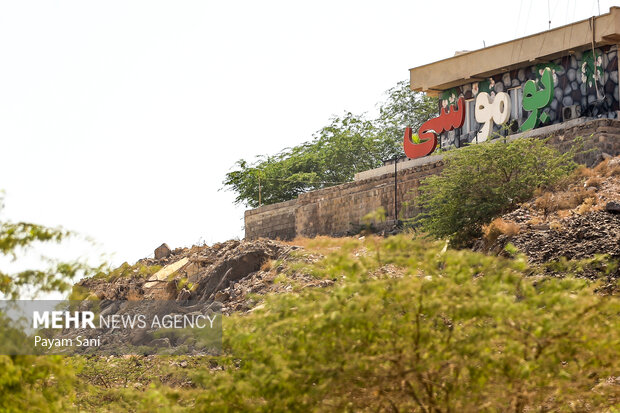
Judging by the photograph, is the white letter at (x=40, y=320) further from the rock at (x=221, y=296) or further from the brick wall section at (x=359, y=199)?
the brick wall section at (x=359, y=199)

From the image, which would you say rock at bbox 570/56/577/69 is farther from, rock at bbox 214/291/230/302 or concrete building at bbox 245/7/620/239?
rock at bbox 214/291/230/302

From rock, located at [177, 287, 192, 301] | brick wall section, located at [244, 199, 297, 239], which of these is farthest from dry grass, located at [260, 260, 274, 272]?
brick wall section, located at [244, 199, 297, 239]

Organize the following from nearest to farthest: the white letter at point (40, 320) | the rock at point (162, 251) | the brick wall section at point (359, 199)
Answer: the white letter at point (40, 320) < the brick wall section at point (359, 199) < the rock at point (162, 251)

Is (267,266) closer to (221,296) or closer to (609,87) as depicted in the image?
(221,296)

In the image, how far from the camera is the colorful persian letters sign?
91.1ft

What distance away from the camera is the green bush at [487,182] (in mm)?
22375

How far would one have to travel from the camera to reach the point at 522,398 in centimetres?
816

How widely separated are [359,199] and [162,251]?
728cm

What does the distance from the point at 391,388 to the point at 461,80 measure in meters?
23.3

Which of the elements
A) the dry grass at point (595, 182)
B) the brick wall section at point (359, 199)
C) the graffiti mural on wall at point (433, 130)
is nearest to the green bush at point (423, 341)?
the dry grass at point (595, 182)

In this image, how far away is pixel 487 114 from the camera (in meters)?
29.6

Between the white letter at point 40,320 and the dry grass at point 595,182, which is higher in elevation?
the dry grass at point 595,182

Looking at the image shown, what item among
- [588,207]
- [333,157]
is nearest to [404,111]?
[333,157]

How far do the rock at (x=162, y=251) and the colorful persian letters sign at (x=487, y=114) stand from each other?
8.40 metres
